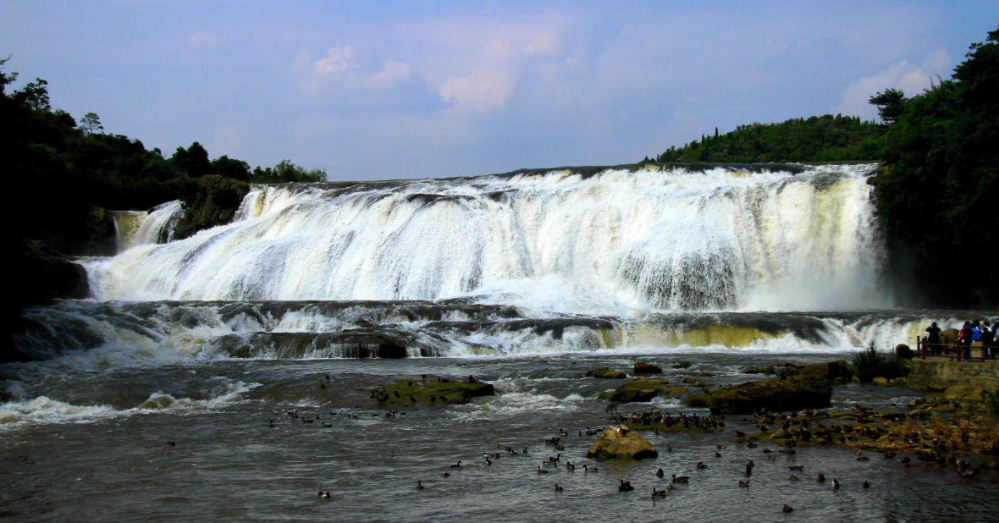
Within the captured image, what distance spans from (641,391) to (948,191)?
70.8 feet

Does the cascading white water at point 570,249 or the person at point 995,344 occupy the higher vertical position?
the cascading white water at point 570,249

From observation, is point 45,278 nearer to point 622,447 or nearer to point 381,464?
point 381,464

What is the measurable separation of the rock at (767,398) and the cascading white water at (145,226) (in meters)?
43.2

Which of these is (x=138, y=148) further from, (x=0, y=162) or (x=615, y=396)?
(x=615, y=396)

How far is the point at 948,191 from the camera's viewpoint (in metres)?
34.2

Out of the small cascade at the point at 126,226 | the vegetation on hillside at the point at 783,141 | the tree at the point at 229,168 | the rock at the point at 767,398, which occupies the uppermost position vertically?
the vegetation on hillside at the point at 783,141

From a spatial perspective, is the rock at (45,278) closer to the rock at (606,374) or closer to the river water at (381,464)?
the river water at (381,464)

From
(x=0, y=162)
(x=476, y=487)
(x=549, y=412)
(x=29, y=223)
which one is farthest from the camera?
(x=29, y=223)

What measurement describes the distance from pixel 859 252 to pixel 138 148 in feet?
191

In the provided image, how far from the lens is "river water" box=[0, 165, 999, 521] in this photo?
433 inches

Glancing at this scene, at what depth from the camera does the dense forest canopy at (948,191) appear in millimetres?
32781

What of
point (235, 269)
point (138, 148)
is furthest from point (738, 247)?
point (138, 148)

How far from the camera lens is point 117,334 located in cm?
2816

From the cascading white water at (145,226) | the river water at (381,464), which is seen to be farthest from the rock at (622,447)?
the cascading white water at (145,226)
